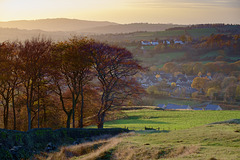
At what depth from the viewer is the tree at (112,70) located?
31698 mm

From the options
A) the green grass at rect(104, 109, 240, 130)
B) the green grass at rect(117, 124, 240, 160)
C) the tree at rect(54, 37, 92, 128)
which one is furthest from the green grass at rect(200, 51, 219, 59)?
the green grass at rect(117, 124, 240, 160)

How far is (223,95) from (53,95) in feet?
272

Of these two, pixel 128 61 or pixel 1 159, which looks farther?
pixel 128 61

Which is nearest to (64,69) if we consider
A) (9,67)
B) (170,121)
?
(9,67)

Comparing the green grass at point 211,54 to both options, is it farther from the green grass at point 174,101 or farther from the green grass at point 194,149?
the green grass at point 194,149

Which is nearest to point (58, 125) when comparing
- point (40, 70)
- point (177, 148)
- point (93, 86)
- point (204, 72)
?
point (93, 86)

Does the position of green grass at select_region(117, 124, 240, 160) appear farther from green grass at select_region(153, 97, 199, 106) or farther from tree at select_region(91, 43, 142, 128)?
green grass at select_region(153, 97, 199, 106)

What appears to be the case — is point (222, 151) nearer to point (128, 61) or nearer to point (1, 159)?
point (1, 159)

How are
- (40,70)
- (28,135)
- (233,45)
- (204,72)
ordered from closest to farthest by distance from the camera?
(28,135), (40,70), (204,72), (233,45)

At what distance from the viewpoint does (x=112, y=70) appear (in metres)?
32.5

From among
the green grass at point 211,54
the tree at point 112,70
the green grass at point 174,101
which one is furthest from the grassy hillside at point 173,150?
the green grass at point 211,54

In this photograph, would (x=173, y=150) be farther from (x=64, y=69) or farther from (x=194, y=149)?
(x=64, y=69)

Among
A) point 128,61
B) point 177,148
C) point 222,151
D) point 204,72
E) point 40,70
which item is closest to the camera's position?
point 222,151

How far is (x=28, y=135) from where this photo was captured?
2197 cm
